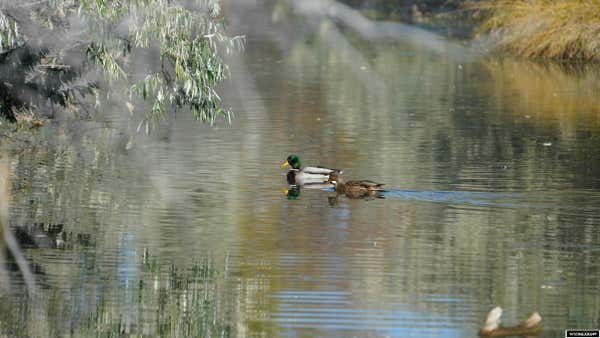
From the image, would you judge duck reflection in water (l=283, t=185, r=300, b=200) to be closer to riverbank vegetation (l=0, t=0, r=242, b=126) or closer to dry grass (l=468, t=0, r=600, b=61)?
riverbank vegetation (l=0, t=0, r=242, b=126)

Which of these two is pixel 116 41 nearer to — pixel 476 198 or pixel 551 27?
pixel 476 198

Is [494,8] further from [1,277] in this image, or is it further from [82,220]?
[1,277]

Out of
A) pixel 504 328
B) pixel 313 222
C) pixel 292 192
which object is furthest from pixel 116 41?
pixel 504 328

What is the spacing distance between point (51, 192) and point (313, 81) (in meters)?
14.4

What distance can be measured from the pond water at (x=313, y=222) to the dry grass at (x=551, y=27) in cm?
587

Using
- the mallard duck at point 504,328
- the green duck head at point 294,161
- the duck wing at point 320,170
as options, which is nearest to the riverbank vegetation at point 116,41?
the duck wing at point 320,170

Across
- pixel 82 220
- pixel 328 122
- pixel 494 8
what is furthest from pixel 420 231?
pixel 494 8

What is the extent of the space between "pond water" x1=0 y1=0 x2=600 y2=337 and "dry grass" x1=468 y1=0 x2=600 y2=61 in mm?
5873

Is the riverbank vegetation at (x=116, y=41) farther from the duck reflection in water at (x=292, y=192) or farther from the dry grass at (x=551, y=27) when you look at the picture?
the dry grass at (x=551, y=27)

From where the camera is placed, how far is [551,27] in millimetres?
32906

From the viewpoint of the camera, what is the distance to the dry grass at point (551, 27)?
32062 millimetres

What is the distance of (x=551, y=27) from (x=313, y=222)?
1968 centimetres

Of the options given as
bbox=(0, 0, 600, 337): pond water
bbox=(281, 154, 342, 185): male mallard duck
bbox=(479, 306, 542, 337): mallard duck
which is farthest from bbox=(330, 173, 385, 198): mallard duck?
bbox=(479, 306, 542, 337): mallard duck

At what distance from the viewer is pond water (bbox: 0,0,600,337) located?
10602 mm
